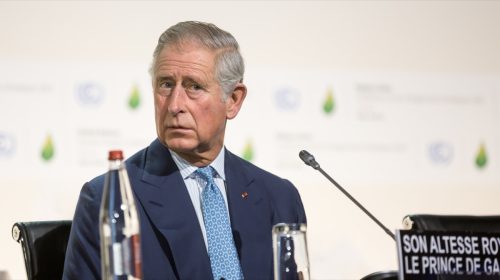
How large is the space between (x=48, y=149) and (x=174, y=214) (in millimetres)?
1389

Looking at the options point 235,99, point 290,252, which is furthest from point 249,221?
point 290,252

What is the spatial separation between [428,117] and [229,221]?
1.97 m

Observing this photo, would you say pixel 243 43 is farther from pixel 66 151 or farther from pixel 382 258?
pixel 382 258

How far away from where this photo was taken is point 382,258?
446 centimetres

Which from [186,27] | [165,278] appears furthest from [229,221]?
[186,27]

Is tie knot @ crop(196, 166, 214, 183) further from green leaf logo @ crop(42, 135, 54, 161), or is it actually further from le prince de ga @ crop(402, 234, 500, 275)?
green leaf logo @ crop(42, 135, 54, 161)

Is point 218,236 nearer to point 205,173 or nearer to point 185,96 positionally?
point 205,173

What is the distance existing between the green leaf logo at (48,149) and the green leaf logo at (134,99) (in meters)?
0.38

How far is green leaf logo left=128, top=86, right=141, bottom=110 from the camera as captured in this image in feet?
13.3

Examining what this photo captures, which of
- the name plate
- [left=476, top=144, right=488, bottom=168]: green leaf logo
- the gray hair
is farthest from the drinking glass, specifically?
[left=476, top=144, right=488, bottom=168]: green leaf logo

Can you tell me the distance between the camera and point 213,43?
2.78 metres

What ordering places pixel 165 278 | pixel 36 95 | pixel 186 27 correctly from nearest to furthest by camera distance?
pixel 165 278
pixel 186 27
pixel 36 95

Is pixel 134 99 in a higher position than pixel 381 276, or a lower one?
higher

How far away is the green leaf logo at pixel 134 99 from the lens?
4.05 metres
